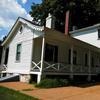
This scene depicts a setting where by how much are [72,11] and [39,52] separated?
29007mm

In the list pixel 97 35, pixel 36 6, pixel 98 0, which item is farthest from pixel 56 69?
pixel 36 6

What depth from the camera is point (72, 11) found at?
45.0m

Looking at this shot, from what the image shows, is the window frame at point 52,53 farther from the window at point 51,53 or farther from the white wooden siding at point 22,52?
the white wooden siding at point 22,52

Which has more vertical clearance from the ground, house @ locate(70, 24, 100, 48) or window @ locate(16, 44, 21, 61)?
house @ locate(70, 24, 100, 48)

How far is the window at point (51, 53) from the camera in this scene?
1883 centimetres

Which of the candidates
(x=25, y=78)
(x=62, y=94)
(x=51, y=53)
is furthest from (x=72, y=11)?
(x=62, y=94)

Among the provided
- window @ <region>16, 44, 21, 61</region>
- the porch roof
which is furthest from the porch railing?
window @ <region>16, 44, 21, 61</region>

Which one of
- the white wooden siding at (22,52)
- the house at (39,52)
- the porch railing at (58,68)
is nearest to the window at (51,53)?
the house at (39,52)

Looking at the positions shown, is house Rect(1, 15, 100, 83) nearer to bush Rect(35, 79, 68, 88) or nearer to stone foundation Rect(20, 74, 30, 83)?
stone foundation Rect(20, 74, 30, 83)

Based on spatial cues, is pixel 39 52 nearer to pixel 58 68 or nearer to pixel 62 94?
pixel 58 68

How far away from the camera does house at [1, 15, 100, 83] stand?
16.5 m

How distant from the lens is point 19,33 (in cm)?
2025

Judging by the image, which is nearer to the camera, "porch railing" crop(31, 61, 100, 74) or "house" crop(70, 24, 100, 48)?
"porch railing" crop(31, 61, 100, 74)

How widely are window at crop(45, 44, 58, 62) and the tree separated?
2537cm
